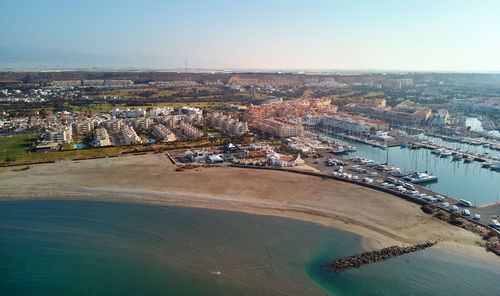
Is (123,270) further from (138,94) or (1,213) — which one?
(138,94)

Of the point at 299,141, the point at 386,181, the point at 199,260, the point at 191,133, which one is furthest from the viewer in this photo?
the point at 191,133

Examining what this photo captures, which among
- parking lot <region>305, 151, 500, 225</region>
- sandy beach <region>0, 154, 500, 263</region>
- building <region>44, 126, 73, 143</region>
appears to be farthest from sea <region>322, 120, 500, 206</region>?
building <region>44, 126, 73, 143</region>

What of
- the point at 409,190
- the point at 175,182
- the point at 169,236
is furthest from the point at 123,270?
the point at 409,190

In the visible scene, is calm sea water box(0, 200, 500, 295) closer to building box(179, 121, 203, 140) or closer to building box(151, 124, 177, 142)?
building box(151, 124, 177, 142)

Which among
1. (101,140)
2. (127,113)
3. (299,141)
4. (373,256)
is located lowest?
(373,256)

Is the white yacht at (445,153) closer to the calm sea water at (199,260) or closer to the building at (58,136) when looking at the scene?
the calm sea water at (199,260)

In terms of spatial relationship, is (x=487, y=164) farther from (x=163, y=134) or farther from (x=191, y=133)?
(x=163, y=134)

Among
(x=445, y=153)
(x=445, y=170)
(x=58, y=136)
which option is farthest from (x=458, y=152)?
(x=58, y=136)
